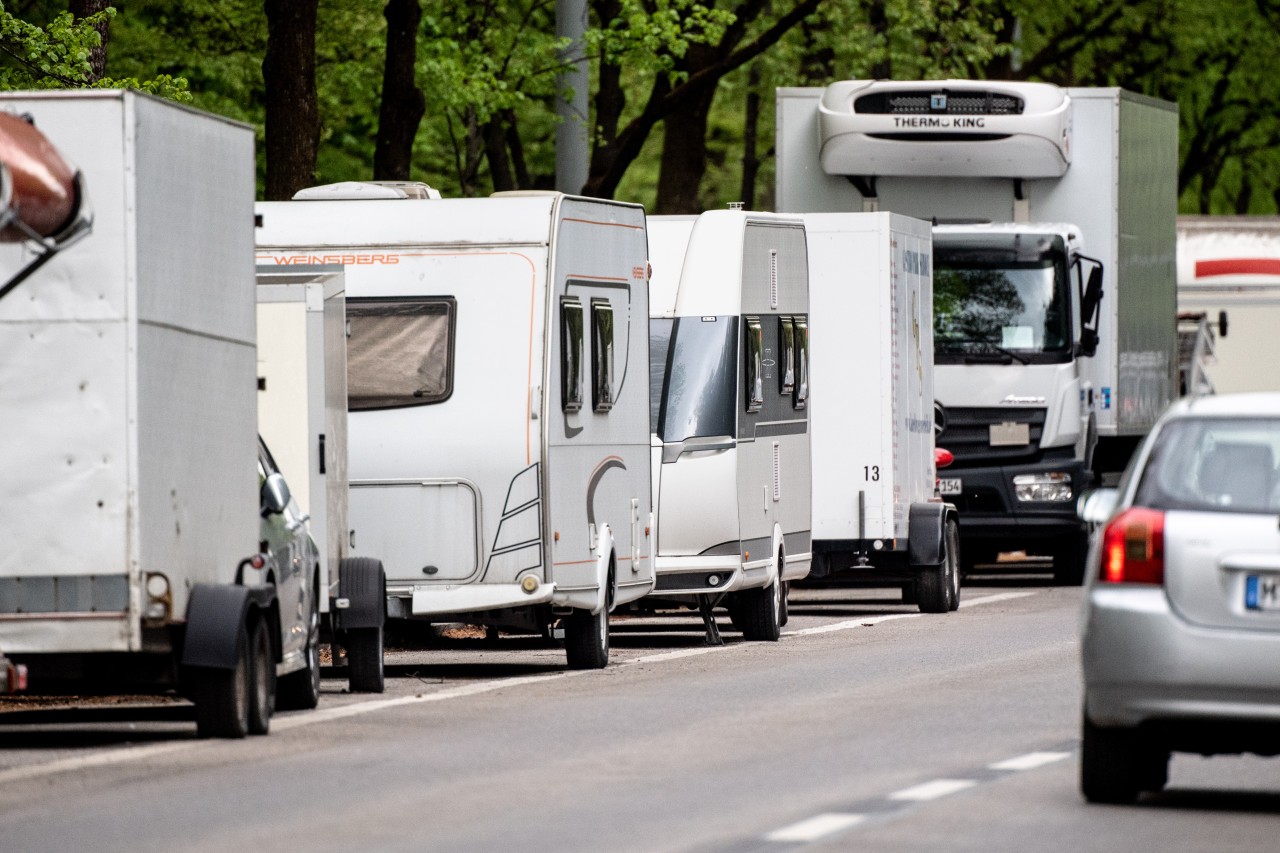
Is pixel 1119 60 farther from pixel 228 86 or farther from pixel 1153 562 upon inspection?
pixel 1153 562

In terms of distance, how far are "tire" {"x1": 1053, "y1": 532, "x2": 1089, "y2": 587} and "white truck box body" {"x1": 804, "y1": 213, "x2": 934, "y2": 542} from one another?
5.52 metres

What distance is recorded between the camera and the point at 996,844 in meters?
9.87

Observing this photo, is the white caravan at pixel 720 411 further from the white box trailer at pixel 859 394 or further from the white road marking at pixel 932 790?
the white road marking at pixel 932 790

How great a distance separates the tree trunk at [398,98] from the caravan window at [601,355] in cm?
701

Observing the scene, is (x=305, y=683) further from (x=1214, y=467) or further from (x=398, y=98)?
(x=398, y=98)

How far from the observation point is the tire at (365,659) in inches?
655

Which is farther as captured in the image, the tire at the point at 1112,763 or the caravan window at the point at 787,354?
the caravan window at the point at 787,354

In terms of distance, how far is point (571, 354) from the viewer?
18188 mm

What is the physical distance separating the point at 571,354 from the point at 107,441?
5.51 m

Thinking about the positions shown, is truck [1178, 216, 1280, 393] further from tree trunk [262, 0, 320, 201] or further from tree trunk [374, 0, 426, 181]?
tree trunk [262, 0, 320, 201]

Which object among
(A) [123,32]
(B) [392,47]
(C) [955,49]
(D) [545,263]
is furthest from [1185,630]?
(C) [955,49]

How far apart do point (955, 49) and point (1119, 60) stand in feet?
39.4

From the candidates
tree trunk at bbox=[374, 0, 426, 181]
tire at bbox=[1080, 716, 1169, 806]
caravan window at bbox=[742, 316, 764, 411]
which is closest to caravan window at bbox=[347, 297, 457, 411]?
caravan window at bbox=[742, 316, 764, 411]

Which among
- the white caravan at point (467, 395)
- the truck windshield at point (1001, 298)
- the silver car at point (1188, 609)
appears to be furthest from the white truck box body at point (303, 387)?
the truck windshield at point (1001, 298)
